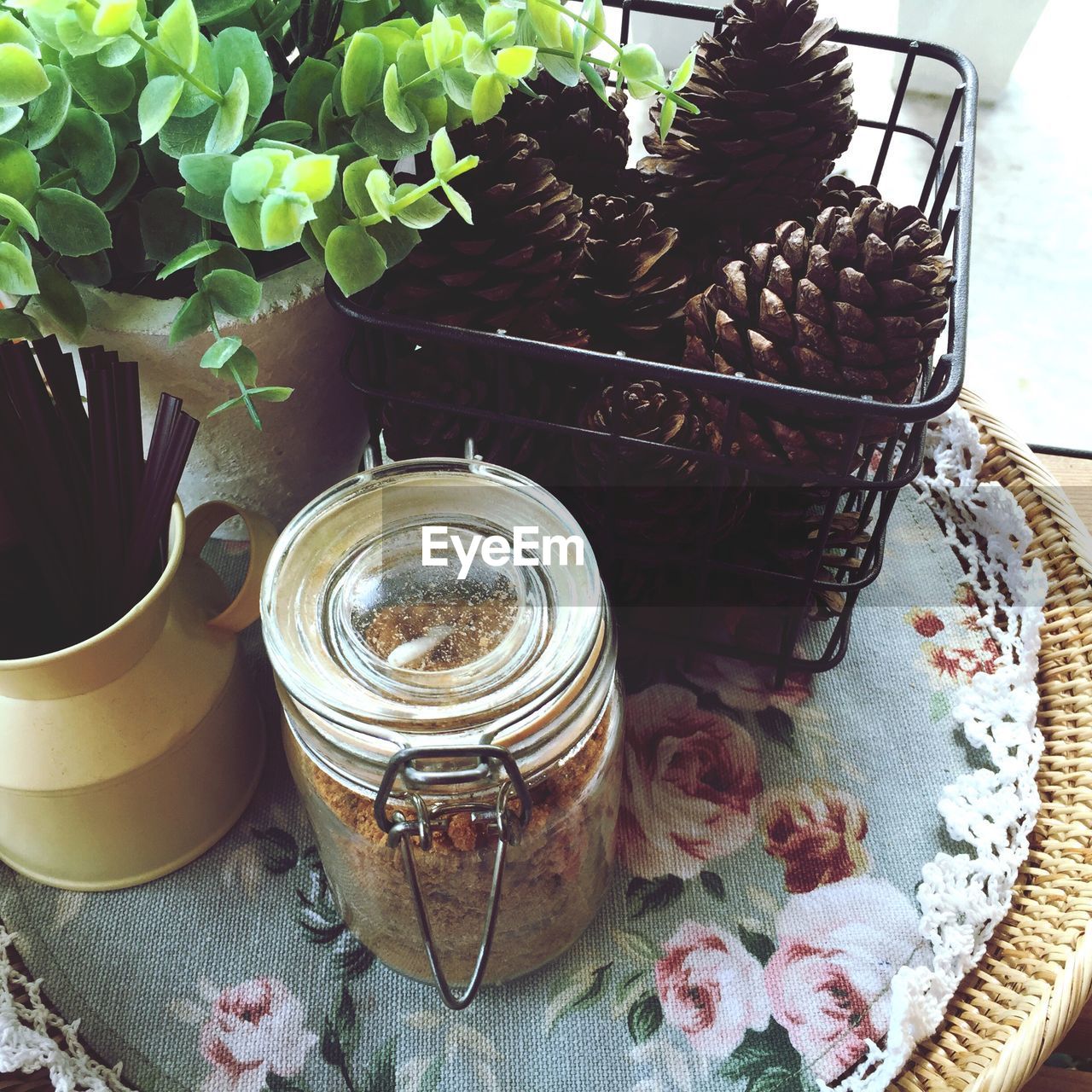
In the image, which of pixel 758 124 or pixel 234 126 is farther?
pixel 758 124

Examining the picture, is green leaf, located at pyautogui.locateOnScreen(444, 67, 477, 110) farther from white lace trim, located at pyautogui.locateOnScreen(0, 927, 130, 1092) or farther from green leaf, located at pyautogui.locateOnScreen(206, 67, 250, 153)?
white lace trim, located at pyautogui.locateOnScreen(0, 927, 130, 1092)

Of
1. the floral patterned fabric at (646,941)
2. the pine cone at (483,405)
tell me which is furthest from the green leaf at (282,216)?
the floral patterned fabric at (646,941)

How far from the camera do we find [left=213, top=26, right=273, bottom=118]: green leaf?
28 centimetres

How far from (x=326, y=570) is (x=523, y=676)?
8 cm

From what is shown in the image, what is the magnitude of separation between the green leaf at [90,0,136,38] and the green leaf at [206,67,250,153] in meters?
0.03

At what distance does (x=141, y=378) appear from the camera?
375mm

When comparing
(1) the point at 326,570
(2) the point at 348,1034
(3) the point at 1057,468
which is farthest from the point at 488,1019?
(3) the point at 1057,468

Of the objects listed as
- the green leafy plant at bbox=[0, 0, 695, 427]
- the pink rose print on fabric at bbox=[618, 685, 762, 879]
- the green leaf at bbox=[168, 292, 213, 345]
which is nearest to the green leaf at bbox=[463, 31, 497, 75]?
the green leafy plant at bbox=[0, 0, 695, 427]

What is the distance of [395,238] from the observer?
0.31 metres

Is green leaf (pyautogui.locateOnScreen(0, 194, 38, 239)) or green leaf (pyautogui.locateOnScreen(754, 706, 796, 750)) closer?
green leaf (pyautogui.locateOnScreen(0, 194, 38, 239))

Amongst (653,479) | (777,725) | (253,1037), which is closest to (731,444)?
(653,479)

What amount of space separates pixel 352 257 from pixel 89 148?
8cm

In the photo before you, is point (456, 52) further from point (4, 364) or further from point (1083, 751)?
point (1083, 751)

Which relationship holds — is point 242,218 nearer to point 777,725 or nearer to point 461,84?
point 461,84
